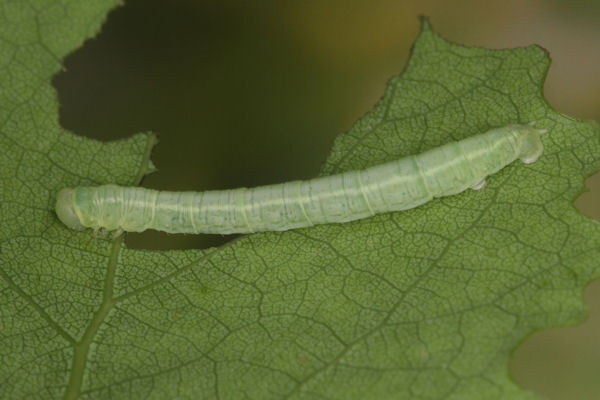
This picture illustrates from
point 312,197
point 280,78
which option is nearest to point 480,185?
point 312,197

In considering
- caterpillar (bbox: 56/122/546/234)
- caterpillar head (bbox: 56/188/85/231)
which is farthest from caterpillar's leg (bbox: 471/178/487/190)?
caterpillar head (bbox: 56/188/85/231)

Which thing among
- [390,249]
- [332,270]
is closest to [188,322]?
[332,270]

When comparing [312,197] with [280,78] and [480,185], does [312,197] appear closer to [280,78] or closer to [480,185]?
[480,185]

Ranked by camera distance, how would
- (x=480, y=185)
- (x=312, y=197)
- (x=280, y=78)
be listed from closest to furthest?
(x=480, y=185) < (x=312, y=197) < (x=280, y=78)

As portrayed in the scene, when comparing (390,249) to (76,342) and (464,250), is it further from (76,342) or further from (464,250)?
(76,342)

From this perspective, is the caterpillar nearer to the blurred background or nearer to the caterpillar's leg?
the caterpillar's leg

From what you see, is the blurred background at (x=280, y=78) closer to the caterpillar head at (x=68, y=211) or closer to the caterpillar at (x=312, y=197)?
the caterpillar at (x=312, y=197)

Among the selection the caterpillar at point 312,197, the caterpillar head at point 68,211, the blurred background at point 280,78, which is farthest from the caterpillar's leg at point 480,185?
the caterpillar head at point 68,211
